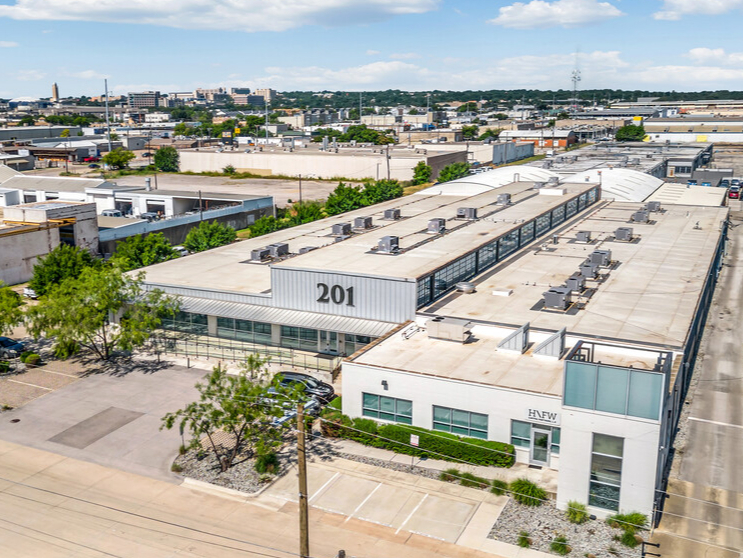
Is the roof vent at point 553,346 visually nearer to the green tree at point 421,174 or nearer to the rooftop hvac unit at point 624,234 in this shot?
the rooftop hvac unit at point 624,234

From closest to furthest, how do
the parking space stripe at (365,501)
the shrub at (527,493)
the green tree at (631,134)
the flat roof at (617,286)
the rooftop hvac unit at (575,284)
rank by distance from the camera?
the parking space stripe at (365,501) < the shrub at (527,493) < the flat roof at (617,286) < the rooftop hvac unit at (575,284) < the green tree at (631,134)

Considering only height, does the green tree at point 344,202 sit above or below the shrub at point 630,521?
above

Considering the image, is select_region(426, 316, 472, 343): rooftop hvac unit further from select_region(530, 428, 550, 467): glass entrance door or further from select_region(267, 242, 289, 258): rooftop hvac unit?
select_region(267, 242, 289, 258): rooftop hvac unit

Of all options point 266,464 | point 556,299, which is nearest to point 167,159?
point 556,299

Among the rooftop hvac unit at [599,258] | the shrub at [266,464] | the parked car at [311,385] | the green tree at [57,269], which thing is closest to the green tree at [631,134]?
the rooftop hvac unit at [599,258]

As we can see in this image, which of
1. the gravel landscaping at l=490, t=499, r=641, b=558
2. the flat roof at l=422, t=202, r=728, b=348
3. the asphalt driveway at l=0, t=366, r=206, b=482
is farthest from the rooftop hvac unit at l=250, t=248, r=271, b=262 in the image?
the gravel landscaping at l=490, t=499, r=641, b=558

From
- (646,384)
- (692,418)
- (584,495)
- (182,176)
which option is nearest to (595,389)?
(646,384)
